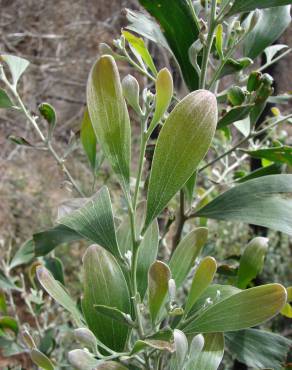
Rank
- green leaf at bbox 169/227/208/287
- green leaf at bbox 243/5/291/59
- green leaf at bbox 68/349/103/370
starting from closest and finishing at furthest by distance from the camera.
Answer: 1. green leaf at bbox 68/349/103/370
2. green leaf at bbox 169/227/208/287
3. green leaf at bbox 243/5/291/59

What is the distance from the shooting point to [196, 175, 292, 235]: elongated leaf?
0.45 meters

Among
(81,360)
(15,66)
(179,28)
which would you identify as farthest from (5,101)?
(81,360)

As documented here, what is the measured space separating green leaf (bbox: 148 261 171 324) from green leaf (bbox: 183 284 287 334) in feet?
0.12

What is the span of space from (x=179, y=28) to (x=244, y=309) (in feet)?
0.91

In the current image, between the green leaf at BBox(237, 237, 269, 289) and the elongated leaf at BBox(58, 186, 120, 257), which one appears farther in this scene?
the green leaf at BBox(237, 237, 269, 289)

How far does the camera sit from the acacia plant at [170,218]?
14.1 inches

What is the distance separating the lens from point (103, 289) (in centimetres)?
43

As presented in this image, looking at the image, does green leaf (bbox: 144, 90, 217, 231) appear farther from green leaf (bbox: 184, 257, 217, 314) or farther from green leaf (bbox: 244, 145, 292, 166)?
green leaf (bbox: 244, 145, 292, 166)

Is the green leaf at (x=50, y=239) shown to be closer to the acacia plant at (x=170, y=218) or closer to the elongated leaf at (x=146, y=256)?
the acacia plant at (x=170, y=218)

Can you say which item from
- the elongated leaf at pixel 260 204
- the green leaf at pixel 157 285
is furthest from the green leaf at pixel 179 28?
the green leaf at pixel 157 285

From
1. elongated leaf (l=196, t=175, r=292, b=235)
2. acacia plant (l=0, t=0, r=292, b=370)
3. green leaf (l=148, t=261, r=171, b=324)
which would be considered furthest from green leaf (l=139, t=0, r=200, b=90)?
green leaf (l=148, t=261, r=171, b=324)

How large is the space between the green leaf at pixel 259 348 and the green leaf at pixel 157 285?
13cm

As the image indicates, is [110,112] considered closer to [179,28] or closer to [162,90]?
[162,90]

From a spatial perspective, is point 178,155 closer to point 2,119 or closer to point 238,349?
point 238,349
